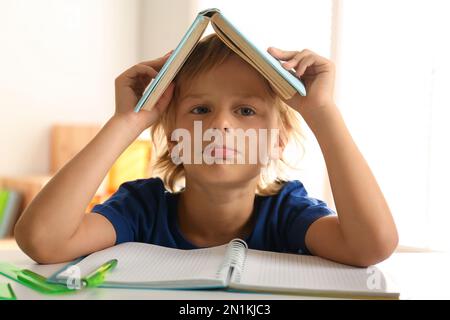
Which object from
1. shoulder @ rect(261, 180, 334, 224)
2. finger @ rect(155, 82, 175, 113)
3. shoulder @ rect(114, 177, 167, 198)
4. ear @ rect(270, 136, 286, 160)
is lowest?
shoulder @ rect(261, 180, 334, 224)

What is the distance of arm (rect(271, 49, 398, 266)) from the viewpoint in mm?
798

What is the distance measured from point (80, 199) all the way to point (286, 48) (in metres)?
2.14

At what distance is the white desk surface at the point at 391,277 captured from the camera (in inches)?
23.2

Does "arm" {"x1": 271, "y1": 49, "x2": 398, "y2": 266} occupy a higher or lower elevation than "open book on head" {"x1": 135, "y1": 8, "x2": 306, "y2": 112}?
lower

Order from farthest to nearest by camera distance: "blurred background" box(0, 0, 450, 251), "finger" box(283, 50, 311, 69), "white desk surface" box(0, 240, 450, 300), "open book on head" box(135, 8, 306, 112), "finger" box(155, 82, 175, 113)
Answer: "blurred background" box(0, 0, 450, 251) < "finger" box(155, 82, 175, 113) < "finger" box(283, 50, 311, 69) < "open book on head" box(135, 8, 306, 112) < "white desk surface" box(0, 240, 450, 300)

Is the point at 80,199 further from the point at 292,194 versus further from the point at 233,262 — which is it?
the point at 292,194

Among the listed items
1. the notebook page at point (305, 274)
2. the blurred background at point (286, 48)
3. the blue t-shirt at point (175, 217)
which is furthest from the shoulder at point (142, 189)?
the blurred background at point (286, 48)

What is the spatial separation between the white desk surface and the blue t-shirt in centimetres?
15

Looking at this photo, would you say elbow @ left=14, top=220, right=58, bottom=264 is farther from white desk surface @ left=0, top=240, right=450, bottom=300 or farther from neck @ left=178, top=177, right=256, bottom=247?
neck @ left=178, top=177, right=256, bottom=247

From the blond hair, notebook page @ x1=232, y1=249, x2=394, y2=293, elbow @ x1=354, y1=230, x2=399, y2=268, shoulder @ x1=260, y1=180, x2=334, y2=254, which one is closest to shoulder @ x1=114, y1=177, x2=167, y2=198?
the blond hair

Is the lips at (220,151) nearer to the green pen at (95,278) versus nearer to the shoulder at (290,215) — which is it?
the shoulder at (290,215)

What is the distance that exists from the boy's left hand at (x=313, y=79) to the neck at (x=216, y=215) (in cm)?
19

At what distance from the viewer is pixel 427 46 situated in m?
2.29

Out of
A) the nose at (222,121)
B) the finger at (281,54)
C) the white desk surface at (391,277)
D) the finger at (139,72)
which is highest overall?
the finger at (281,54)
